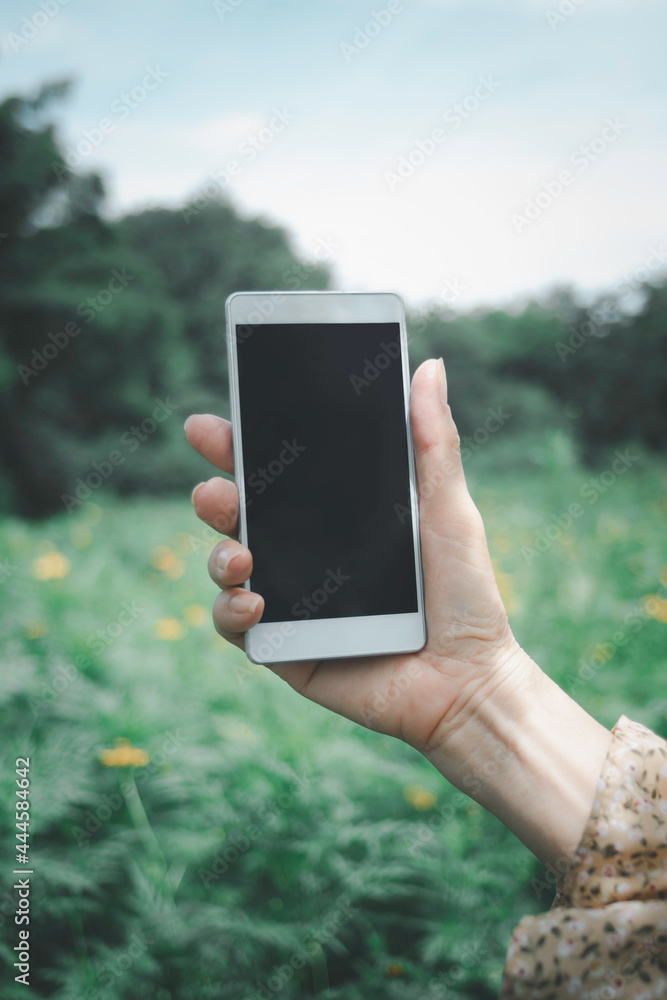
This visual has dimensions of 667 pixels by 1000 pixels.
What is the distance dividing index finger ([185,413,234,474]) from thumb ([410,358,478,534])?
1.31 feet

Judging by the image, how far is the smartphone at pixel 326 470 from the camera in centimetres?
140

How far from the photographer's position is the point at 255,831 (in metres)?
1.73

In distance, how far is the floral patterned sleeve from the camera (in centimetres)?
86

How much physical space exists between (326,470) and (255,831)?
98 cm

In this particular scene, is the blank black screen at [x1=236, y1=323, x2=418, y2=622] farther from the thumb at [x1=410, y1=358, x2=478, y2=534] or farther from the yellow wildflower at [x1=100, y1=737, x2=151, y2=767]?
the yellow wildflower at [x1=100, y1=737, x2=151, y2=767]

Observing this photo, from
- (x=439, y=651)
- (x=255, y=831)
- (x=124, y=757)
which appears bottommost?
(x=255, y=831)

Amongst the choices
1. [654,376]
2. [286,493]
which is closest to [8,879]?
[286,493]

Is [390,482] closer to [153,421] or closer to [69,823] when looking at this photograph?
[69,823]

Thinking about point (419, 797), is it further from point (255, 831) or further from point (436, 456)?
point (436, 456)

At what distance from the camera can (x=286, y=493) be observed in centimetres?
142

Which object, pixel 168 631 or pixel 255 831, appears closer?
pixel 255 831

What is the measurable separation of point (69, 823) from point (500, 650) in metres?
1.25

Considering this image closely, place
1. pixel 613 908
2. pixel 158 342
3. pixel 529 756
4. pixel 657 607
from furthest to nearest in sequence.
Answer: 1. pixel 158 342
2. pixel 657 607
3. pixel 529 756
4. pixel 613 908

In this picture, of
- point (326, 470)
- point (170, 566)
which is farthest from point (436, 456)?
point (170, 566)
